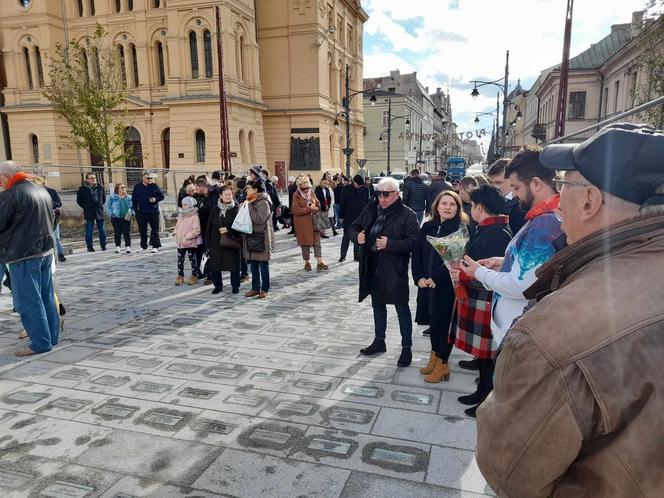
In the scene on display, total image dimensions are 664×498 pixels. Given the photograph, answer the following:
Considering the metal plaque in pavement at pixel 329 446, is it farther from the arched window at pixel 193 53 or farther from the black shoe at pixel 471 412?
the arched window at pixel 193 53

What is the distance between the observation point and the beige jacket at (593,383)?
107cm

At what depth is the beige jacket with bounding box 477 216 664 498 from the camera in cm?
107

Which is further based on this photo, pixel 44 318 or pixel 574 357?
pixel 44 318

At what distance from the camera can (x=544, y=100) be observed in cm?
5059

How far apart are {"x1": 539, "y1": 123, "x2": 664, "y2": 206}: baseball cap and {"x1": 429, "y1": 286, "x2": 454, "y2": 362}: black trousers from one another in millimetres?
3184

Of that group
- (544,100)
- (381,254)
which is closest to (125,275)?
(381,254)

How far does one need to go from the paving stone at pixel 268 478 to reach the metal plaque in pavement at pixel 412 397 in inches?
46.0

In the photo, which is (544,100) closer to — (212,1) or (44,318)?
(212,1)

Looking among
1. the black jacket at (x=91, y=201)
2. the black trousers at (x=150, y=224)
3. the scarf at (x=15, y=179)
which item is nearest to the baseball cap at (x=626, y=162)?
the scarf at (x=15, y=179)

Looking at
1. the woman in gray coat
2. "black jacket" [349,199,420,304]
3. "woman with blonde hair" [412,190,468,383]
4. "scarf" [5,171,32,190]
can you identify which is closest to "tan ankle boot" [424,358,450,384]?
"woman with blonde hair" [412,190,468,383]

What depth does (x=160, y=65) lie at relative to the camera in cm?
3198

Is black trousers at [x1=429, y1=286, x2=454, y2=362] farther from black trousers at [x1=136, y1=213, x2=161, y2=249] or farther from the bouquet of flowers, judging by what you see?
black trousers at [x1=136, y1=213, x2=161, y2=249]

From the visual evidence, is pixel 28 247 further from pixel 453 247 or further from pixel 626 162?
pixel 626 162

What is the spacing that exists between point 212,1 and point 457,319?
29.9 m
